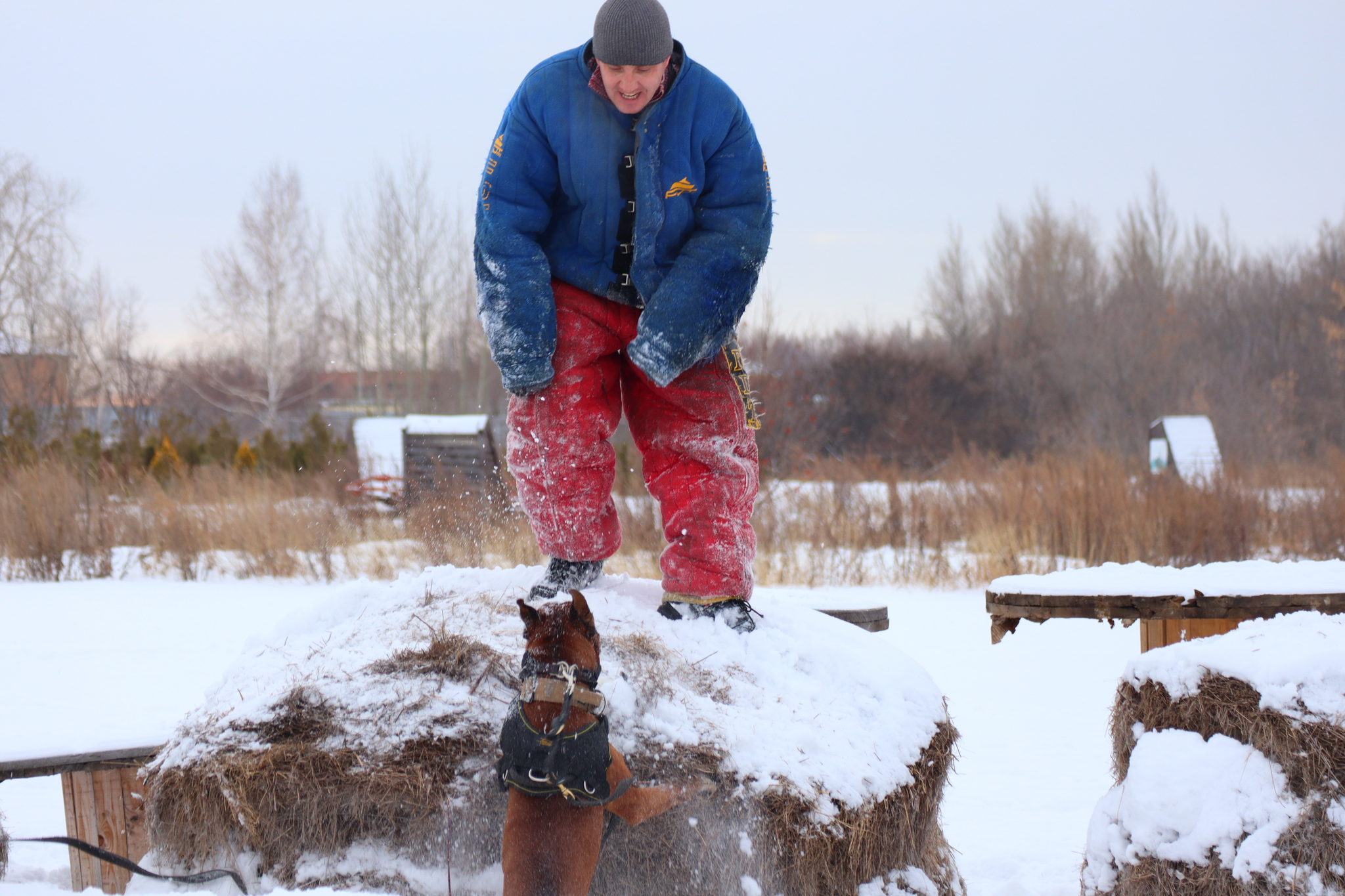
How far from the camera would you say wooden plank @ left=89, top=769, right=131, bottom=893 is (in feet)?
8.71

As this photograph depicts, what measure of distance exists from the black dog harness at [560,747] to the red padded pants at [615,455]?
82 centimetres

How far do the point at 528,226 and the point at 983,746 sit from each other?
3.37m

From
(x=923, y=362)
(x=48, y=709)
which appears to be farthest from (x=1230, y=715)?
(x=923, y=362)

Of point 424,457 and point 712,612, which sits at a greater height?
point 424,457

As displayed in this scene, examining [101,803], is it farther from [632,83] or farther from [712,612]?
[632,83]

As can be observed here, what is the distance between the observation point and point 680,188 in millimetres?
2535

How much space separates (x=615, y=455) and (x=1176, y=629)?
1902 millimetres

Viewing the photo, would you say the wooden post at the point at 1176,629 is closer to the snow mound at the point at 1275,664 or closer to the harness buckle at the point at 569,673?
the snow mound at the point at 1275,664

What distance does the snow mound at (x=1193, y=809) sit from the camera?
2.08 meters

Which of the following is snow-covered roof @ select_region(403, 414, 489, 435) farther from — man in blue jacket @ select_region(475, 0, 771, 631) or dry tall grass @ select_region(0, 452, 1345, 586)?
man in blue jacket @ select_region(475, 0, 771, 631)

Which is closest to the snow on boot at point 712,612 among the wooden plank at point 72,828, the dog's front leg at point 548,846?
the dog's front leg at point 548,846

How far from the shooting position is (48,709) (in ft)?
15.3

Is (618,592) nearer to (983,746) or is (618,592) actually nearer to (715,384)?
(715,384)

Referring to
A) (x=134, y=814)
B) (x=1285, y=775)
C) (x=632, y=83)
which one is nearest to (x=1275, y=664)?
(x=1285, y=775)
